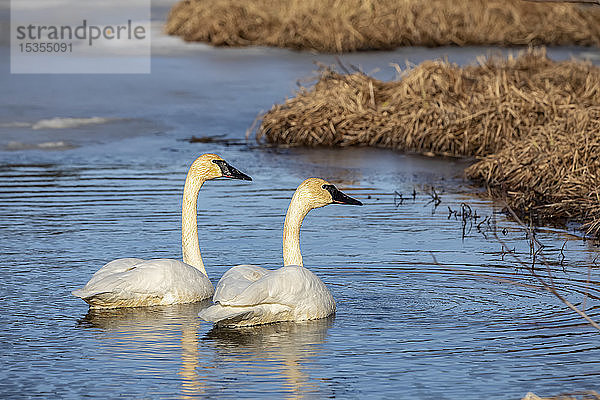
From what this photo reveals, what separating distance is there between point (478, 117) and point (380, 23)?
1231 centimetres

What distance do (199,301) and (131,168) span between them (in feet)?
19.1

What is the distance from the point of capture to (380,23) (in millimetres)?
26109

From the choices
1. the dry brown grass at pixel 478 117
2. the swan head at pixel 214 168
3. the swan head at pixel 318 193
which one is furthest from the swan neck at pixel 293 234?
the dry brown grass at pixel 478 117

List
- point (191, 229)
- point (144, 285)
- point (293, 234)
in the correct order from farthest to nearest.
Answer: point (191, 229), point (293, 234), point (144, 285)

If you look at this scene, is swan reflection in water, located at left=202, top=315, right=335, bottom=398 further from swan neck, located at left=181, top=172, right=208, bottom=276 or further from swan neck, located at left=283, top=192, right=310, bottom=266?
swan neck, located at left=181, top=172, right=208, bottom=276

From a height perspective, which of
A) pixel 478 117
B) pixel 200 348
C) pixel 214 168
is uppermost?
pixel 478 117

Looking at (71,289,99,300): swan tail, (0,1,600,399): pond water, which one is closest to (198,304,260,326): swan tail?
(0,1,600,399): pond water

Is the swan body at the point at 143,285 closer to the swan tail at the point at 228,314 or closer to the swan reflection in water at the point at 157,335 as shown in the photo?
the swan reflection in water at the point at 157,335

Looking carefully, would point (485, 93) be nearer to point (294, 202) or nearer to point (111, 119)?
point (111, 119)

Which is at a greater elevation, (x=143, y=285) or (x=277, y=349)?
(x=143, y=285)

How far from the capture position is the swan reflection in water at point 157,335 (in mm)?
5945

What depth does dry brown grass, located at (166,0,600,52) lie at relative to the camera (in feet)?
84.7

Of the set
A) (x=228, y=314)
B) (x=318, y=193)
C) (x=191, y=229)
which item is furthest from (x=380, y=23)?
(x=228, y=314)

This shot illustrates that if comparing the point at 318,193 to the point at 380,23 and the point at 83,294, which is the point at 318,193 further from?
the point at 380,23
